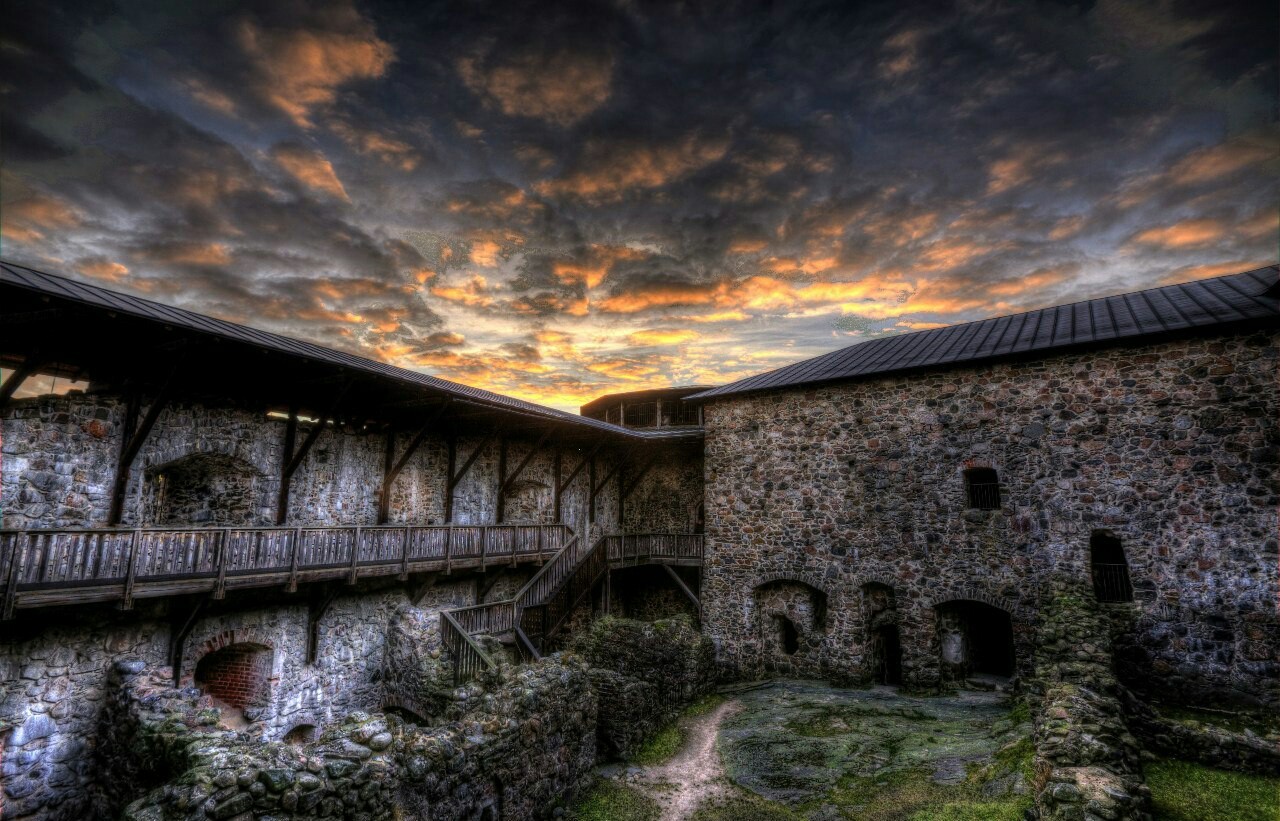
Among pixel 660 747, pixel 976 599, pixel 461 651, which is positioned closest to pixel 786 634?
pixel 976 599

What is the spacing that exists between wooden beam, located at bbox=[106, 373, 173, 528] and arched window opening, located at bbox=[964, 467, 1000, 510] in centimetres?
1589

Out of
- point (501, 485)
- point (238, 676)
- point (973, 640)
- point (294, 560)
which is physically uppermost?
point (501, 485)

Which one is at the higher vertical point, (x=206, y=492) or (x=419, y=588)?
(x=206, y=492)

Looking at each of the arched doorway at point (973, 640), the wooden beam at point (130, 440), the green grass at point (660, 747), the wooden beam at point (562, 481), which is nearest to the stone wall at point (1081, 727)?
the arched doorway at point (973, 640)

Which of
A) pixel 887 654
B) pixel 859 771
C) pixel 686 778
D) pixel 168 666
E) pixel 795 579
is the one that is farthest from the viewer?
pixel 795 579

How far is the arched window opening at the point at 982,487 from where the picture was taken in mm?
13516

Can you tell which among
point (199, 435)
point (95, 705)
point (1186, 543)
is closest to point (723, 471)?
point (1186, 543)

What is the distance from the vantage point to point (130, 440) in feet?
33.0

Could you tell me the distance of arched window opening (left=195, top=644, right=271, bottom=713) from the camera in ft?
36.8

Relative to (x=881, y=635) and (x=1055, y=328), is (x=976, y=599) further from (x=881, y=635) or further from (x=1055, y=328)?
(x=1055, y=328)

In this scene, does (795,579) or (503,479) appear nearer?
(795,579)

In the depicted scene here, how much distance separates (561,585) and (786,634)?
20.6 ft

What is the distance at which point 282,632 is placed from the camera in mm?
11445

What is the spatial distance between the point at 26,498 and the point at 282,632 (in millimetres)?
4517
